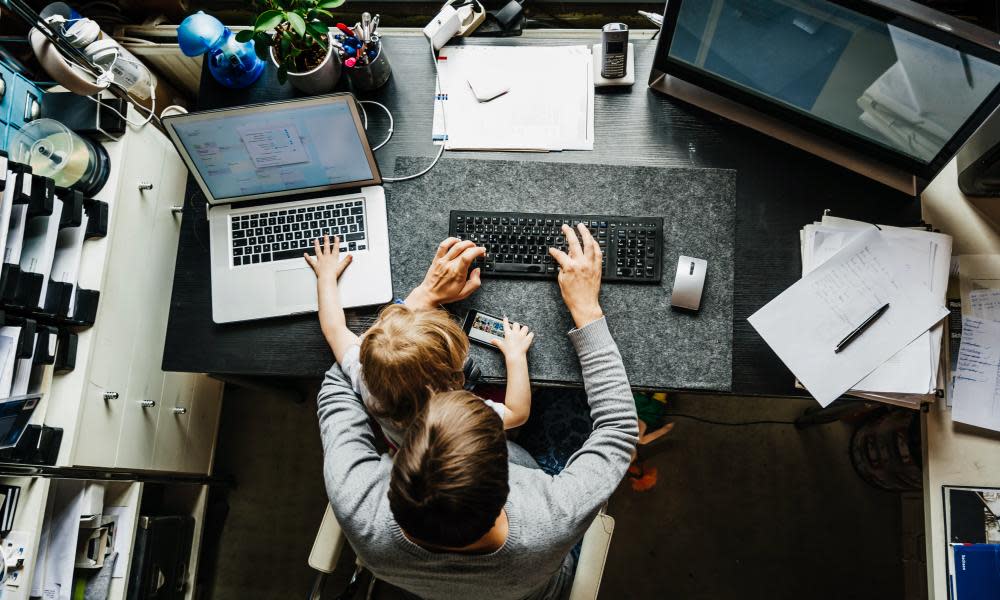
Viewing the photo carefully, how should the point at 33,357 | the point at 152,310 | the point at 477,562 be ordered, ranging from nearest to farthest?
the point at 477,562 < the point at 33,357 < the point at 152,310

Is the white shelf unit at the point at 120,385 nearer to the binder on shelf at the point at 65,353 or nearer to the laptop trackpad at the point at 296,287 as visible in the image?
the binder on shelf at the point at 65,353

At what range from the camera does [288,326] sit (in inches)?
46.3

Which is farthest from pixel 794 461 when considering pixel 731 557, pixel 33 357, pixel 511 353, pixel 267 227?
pixel 33 357

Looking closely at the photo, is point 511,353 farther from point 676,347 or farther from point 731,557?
point 731,557

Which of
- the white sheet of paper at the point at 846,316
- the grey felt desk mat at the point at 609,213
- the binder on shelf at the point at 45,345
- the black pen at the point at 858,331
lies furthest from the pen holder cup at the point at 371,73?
the black pen at the point at 858,331

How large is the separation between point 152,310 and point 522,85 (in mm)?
888

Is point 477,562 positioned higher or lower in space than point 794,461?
higher

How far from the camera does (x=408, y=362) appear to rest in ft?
3.01

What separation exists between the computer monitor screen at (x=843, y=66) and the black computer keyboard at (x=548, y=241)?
305mm

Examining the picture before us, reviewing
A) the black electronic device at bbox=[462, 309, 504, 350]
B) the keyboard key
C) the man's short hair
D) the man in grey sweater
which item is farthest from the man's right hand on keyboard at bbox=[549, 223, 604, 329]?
the keyboard key

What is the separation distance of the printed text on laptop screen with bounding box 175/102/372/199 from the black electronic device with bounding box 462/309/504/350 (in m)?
0.33

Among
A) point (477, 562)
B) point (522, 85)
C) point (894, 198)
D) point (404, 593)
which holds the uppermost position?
point (522, 85)

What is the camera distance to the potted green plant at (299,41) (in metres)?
1.01

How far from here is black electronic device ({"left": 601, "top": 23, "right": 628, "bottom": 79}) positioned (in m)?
1.16
